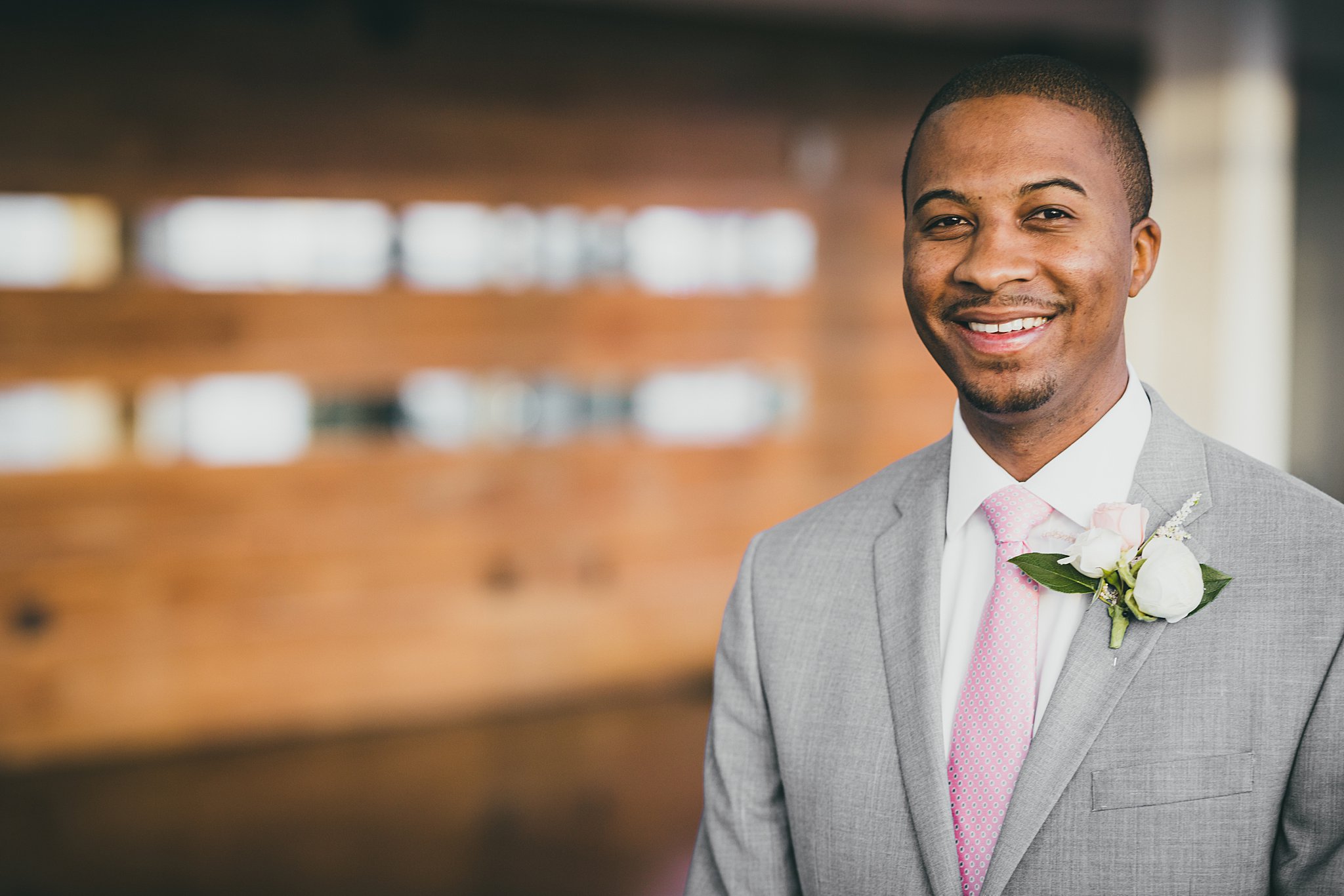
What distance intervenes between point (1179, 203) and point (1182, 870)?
12.6ft

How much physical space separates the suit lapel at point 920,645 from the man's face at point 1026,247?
0.48 ft

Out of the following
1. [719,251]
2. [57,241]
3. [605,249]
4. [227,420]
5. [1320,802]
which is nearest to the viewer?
[1320,802]

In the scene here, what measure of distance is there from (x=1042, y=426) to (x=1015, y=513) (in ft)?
0.26

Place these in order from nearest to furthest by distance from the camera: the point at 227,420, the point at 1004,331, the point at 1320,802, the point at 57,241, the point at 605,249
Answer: the point at 1320,802, the point at 1004,331, the point at 57,241, the point at 227,420, the point at 605,249

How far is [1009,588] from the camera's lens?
1.01 metres

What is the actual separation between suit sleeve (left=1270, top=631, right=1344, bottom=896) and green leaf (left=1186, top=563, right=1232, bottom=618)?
9cm

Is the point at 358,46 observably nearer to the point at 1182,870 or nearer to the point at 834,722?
the point at 834,722

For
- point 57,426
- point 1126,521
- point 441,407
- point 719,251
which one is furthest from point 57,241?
point 1126,521

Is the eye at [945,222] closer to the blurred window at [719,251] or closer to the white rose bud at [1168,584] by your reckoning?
→ the white rose bud at [1168,584]

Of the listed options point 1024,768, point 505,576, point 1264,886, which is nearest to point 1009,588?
point 1024,768

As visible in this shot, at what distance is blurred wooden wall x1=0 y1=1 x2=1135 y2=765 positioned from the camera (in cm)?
365

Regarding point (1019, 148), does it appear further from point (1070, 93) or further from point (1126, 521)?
point (1126, 521)

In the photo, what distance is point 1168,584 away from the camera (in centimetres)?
87

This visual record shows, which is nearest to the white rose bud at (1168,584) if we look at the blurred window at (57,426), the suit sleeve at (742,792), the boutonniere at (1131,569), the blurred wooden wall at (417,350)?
the boutonniere at (1131,569)
